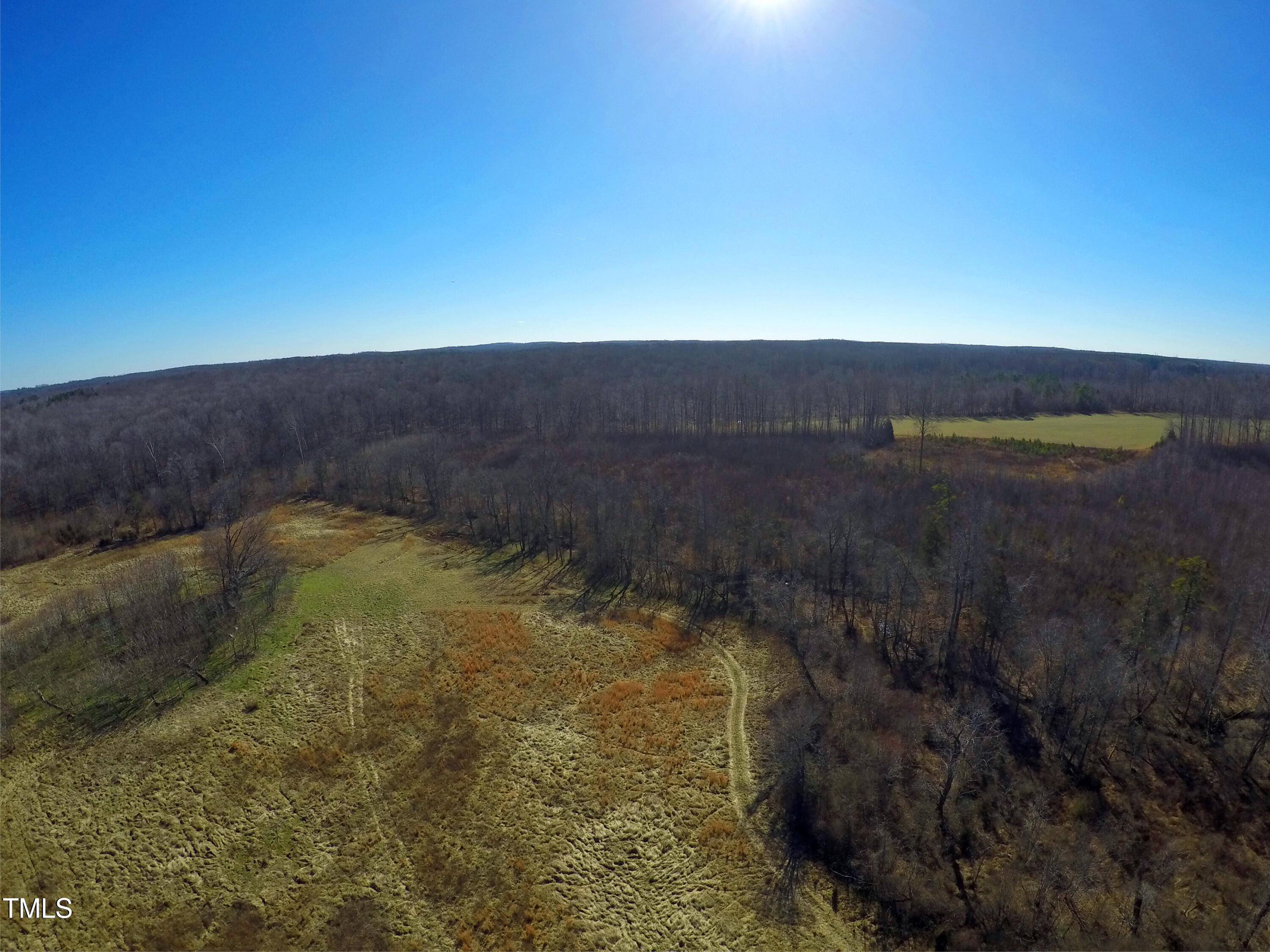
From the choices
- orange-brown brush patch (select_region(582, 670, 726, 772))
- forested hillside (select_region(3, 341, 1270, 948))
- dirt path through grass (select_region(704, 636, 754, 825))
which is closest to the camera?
forested hillside (select_region(3, 341, 1270, 948))

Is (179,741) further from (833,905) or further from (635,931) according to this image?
(833,905)

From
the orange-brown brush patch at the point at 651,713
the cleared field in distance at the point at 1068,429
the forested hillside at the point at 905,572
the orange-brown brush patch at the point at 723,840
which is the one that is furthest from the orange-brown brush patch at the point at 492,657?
the cleared field in distance at the point at 1068,429

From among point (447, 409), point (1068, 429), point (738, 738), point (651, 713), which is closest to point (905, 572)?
point (738, 738)

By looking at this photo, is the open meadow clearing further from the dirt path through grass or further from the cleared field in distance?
the cleared field in distance

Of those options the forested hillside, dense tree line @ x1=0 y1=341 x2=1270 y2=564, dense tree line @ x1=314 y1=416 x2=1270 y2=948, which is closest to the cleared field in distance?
dense tree line @ x1=0 y1=341 x2=1270 y2=564

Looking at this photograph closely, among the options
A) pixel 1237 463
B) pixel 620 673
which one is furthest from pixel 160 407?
pixel 1237 463

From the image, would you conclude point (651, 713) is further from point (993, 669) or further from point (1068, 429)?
point (1068, 429)
